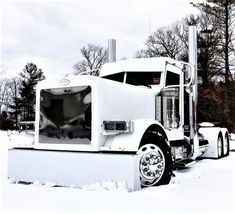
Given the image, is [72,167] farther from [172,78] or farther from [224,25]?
[224,25]

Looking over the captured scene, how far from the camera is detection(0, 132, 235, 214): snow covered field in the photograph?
4.02m

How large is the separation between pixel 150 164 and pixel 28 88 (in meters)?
42.3

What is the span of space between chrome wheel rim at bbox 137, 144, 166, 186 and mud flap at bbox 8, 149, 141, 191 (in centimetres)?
41

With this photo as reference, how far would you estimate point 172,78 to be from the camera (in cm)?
752

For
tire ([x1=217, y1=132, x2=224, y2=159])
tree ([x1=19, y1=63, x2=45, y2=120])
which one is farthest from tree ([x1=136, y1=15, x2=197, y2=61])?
tire ([x1=217, y1=132, x2=224, y2=159])

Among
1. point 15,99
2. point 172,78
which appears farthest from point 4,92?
point 172,78

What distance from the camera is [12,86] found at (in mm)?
48656

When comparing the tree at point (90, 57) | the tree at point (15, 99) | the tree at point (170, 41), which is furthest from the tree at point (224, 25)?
the tree at point (15, 99)

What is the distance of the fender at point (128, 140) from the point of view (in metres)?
5.20

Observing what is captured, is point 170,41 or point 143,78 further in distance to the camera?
point 170,41

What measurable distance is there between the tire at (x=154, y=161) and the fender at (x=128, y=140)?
0.18 metres

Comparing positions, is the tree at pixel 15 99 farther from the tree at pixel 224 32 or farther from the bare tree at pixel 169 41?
the tree at pixel 224 32

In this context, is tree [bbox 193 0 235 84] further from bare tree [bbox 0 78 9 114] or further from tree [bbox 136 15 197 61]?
bare tree [bbox 0 78 9 114]

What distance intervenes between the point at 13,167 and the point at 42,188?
3.06 ft
